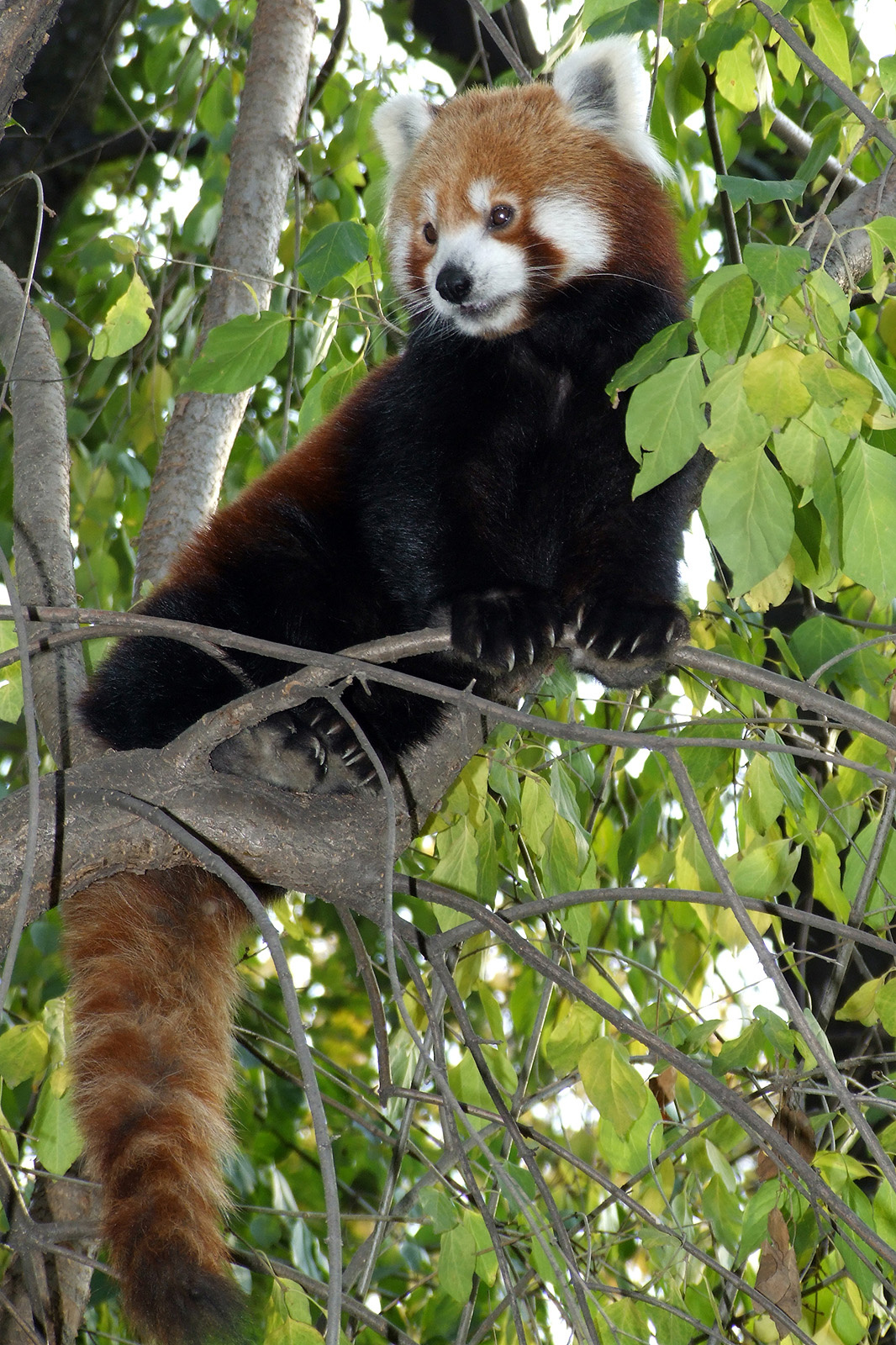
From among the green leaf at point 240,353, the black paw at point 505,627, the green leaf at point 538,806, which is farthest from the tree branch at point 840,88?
the green leaf at point 538,806

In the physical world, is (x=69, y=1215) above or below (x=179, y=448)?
below

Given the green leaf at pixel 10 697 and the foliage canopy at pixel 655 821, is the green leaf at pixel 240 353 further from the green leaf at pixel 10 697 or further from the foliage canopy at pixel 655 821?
the green leaf at pixel 10 697

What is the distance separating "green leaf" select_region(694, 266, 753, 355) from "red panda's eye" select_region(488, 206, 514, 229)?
110 centimetres

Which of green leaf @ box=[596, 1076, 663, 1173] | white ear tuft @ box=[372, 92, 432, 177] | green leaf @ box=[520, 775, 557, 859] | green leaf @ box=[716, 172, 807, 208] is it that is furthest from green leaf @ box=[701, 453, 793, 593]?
white ear tuft @ box=[372, 92, 432, 177]

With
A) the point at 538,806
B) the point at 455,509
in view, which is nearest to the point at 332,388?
the point at 455,509

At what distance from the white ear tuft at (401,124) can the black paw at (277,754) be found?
1.24m

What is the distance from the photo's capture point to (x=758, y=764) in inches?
63.5

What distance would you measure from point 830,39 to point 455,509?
0.86m

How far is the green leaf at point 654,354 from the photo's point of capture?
126cm

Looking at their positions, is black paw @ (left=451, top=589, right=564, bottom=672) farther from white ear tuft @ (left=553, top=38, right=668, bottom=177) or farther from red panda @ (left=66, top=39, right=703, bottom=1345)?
white ear tuft @ (left=553, top=38, right=668, bottom=177)

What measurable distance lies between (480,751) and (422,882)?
51cm

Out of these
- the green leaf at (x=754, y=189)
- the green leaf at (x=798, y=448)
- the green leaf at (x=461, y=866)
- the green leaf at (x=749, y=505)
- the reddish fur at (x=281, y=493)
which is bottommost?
the green leaf at (x=461, y=866)

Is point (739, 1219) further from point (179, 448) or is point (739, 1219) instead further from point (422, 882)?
point (179, 448)

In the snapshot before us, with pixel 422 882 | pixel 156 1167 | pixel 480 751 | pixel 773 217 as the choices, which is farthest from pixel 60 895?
pixel 773 217
